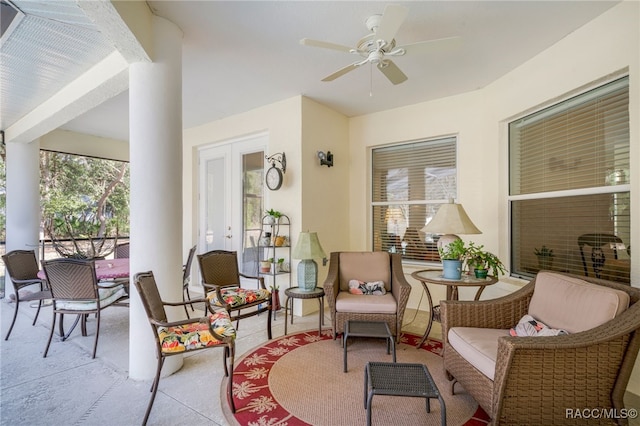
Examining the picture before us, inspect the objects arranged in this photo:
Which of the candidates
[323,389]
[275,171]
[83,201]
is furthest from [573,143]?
[83,201]

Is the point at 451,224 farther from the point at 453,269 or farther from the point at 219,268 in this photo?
the point at 219,268

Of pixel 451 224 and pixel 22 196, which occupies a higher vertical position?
pixel 22 196

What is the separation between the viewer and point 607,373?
159 centimetres

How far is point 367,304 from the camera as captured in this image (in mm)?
2965

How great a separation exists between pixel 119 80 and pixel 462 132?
12.3 ft

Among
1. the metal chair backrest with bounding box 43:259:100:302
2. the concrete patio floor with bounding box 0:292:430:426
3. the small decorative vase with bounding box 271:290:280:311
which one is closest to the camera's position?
the concrete patio floor with bounding box 0:292:430:426

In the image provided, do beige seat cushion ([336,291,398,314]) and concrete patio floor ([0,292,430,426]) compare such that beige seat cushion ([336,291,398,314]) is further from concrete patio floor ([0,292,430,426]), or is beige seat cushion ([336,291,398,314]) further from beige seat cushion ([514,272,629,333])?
beige seat cushion ([514,272,629,333])

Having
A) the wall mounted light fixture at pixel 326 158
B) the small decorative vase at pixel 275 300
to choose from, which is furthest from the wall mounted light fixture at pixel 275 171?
the small decorative vase at pixel 275 300

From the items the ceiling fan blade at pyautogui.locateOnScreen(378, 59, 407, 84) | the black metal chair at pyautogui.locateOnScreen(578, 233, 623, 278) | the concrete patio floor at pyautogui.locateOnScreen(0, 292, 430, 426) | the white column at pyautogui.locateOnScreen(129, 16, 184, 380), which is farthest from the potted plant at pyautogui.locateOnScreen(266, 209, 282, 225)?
the black metal chair at pyautogui.locateOnScreen(578, 233, 623, 278)

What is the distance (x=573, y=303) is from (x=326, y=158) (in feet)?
9.97

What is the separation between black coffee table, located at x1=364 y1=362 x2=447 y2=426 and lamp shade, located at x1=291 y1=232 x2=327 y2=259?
1554 mm

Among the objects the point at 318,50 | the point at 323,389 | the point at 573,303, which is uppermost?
the point at 318,50

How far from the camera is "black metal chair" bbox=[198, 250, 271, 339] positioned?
295 centimetres

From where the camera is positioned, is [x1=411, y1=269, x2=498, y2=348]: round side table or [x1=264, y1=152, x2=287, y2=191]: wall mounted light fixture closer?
[x1=411, y1=269, x2=498, y2=348]: round side table
